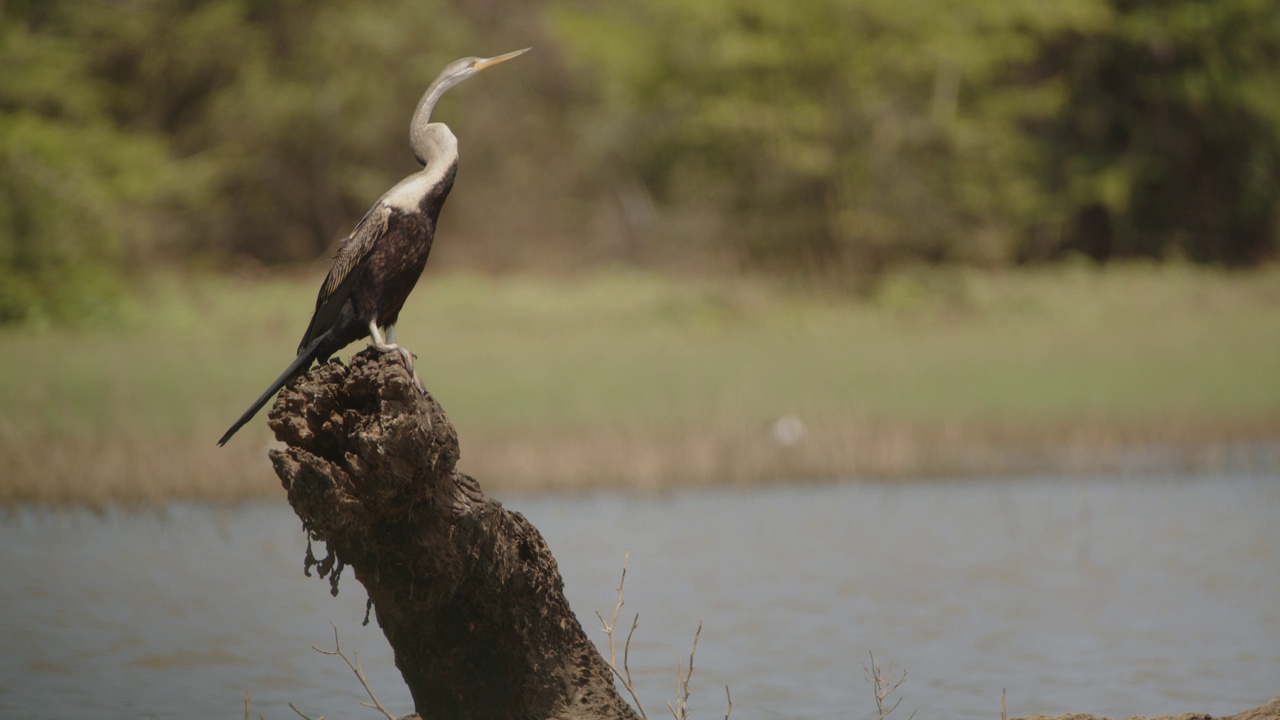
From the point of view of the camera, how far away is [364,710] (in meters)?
6.81

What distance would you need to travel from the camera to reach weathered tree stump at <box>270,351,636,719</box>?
471 cm

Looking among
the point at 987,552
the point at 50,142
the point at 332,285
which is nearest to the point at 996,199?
the point at 50,142

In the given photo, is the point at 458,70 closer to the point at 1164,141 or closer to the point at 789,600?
the point at 789,600

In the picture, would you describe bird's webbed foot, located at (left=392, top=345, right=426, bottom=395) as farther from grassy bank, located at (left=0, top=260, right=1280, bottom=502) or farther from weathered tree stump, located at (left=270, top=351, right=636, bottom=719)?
grassy bank, located at (left=0, top=260, right=1280, bottom=502)

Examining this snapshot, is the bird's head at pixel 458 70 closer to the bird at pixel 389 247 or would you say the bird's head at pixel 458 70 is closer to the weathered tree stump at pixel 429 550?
the bird at pixel 389 247

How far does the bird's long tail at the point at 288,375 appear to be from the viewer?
477 centimetres

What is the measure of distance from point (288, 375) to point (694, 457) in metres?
8.10

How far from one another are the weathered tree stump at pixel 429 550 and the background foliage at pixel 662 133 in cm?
1751

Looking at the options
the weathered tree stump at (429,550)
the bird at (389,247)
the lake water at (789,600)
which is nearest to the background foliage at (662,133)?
the lake water at (789,600)

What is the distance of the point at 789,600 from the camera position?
9.02 m

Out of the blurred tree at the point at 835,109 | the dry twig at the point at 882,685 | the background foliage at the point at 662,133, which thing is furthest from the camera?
the background foliage at the point at 662,133

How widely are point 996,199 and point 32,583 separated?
70.6 feet

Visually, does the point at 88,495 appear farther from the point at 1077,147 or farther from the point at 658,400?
the point at 1077,147

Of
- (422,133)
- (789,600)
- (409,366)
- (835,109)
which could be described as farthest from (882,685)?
(835,109)
